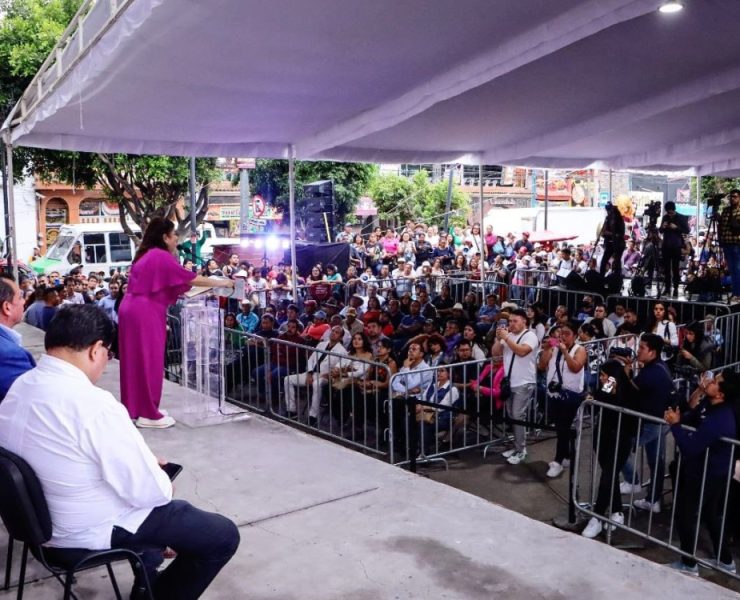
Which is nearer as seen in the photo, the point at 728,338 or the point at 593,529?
the point at 593,529

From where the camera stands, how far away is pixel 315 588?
3.76 m

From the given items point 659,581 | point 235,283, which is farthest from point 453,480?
point 659,581

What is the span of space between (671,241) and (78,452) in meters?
12.2

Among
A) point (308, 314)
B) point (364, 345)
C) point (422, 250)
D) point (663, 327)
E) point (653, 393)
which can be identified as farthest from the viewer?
point (422, 250)

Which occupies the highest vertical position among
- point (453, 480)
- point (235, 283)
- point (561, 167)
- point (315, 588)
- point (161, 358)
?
point (561, 167)

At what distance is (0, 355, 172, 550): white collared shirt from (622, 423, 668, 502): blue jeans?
394 cm

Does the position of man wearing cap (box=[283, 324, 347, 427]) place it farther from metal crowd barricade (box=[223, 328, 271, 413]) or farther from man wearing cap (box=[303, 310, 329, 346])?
man wearing cap (box=[303, 310, 329, 346])

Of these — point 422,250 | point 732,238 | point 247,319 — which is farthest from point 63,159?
point 732,238

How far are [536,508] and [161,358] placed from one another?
321cm

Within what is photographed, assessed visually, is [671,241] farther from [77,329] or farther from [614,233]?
[77,329]

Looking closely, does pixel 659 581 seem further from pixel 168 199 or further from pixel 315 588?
pixel 168 199

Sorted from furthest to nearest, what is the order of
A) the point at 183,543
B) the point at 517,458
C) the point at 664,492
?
the point at 517,458
the point at 664,492
the point at 183,543

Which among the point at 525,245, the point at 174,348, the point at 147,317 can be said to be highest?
the point at 147,317

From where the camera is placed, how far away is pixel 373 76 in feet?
26.7
